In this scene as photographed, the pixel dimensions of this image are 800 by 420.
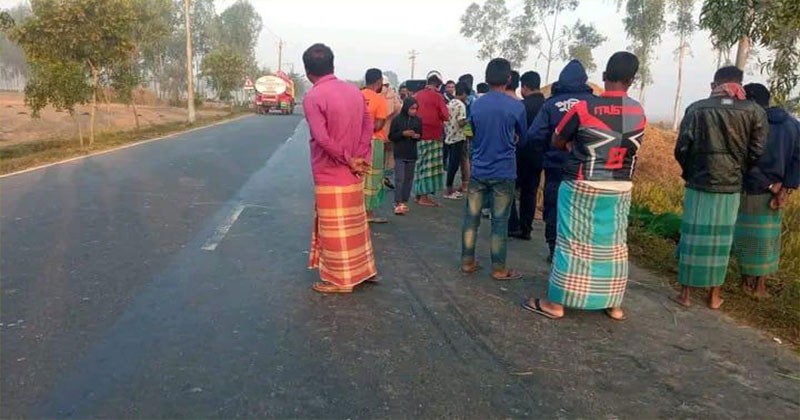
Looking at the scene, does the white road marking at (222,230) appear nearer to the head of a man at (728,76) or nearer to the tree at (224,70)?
the head of a man at (728,76)

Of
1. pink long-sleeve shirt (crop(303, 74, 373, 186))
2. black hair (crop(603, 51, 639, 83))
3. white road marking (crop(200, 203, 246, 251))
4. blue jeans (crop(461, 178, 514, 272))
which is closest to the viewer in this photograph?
black hair (crop(603, 51, 639, 83))

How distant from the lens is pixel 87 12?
18344 mm

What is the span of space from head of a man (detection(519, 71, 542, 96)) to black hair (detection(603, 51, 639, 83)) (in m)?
2.69

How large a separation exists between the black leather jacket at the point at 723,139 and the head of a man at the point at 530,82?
2.48 meters

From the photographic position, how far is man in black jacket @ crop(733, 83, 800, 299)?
479 centimetres

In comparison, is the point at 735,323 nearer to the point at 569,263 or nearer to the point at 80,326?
the point at 569,263

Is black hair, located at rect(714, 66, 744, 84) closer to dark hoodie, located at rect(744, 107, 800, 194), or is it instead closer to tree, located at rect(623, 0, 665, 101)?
dark hoodie, located at rect(744, 107, 800, 194)

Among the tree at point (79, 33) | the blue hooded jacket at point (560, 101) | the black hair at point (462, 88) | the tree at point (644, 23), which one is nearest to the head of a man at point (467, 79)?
the black hair at point (462, 88)

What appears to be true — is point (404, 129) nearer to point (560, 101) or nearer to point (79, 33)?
point (560, 101)

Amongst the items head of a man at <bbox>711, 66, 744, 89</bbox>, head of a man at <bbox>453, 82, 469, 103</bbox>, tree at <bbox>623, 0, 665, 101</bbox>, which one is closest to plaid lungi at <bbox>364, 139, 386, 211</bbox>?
head of a man at <bbox>453, 82, 469, 103</bbox>

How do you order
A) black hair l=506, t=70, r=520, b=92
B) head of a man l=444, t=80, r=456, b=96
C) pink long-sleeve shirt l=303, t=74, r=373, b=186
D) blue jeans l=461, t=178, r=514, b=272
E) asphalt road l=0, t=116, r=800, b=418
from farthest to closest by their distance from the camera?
1. head of a man l=444, t=80, r=456, b=96
2. black hair l=506, t=70, r=520, b=92
3. blue jeans l=461, t=178, r=514, b=272
4. pink long-sleeve shirt l=303, t=74, r=373, b=186
5. asphalt road l=0, t=116, r=800, b=418

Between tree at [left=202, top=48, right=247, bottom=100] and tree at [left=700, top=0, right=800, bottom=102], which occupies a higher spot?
tree at [left=202, top=48, right=247, bottom=100]

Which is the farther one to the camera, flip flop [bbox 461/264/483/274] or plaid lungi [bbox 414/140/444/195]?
plaid lungi [bbox 414/140/444/195]

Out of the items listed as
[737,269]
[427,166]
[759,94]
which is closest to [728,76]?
[759,94]
